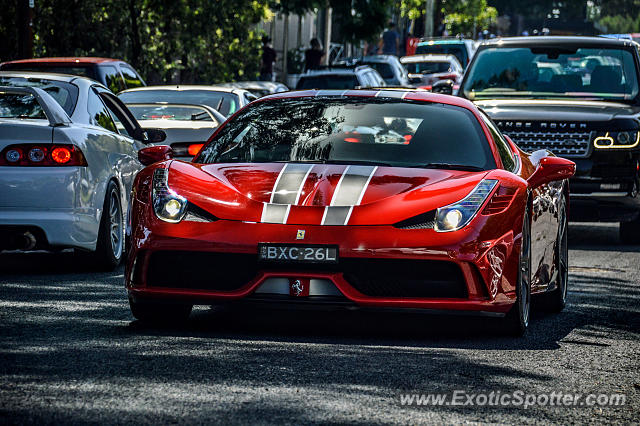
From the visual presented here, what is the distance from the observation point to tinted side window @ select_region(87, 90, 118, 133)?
10.7m


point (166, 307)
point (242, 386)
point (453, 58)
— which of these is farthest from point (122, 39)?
point (242, 386)

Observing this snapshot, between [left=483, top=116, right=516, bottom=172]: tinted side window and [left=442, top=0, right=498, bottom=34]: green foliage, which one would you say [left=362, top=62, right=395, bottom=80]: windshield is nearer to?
[left=483, top=116, right=516, bottom=172]: tinted side window

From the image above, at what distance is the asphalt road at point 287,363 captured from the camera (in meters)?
5.27

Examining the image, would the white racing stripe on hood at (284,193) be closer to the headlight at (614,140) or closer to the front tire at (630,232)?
the headlight at (614,140)

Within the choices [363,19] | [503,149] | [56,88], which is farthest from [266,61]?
[503,149]

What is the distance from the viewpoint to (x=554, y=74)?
15.1m

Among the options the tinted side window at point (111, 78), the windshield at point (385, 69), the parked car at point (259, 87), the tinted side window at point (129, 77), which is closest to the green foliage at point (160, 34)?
the parked car at point (259, 87)

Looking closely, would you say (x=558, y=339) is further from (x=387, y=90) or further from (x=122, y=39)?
(x=122, y=39)

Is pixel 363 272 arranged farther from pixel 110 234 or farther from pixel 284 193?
pixel 110 234

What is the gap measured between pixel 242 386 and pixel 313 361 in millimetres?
744

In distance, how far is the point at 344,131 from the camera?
320 inches

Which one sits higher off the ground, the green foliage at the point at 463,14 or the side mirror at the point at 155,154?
the side mirror at the point at 155,154

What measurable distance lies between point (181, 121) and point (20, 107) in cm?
414

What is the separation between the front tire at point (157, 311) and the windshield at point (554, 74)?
7941 millimetres
